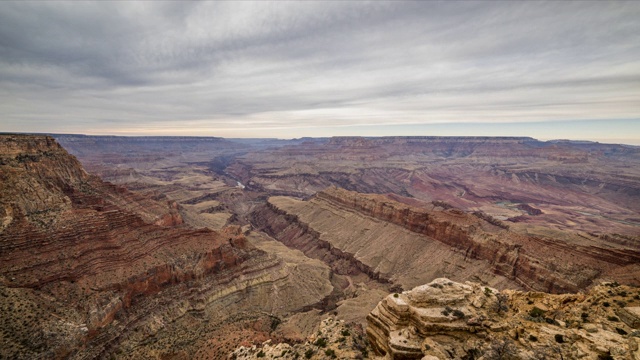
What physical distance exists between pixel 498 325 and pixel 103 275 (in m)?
59.0

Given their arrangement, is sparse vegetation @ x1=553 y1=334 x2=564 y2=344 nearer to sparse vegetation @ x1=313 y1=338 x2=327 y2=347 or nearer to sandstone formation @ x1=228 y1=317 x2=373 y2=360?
sandstone formation @ x1=228 y1=317 x2=373 y2=360

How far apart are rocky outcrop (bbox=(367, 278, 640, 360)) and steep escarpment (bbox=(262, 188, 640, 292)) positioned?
154ft

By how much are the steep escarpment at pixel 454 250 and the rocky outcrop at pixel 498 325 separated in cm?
4698

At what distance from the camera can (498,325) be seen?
76.3 ft

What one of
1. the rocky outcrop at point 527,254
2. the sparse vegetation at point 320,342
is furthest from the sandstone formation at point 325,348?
the rocky outcrop at point 527,254

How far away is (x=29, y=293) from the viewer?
1750 inches

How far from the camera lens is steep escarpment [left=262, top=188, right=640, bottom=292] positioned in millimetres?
62594

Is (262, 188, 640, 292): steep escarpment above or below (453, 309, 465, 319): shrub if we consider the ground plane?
below

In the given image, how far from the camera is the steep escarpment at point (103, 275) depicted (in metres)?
43.3

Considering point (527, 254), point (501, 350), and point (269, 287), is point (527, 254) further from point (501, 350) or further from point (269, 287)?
point (501, 350)

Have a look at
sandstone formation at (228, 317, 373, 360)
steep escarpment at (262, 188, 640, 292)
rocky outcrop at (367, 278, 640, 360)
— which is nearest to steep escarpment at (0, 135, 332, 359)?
sandstone formation at (228, 317, 373, 360)

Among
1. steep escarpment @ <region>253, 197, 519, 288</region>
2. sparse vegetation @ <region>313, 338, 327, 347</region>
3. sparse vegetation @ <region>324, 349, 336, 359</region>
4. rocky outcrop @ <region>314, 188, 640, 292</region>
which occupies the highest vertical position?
sparse vegetation @ <region>324, 349, 336, 359</region>

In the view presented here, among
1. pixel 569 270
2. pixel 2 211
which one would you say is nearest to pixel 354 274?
pixel 569 270

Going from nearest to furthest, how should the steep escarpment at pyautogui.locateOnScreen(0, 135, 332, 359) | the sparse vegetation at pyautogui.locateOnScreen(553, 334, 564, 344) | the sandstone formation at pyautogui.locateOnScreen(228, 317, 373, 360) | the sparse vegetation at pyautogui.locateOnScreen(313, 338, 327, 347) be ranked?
the sparse vegetation at pyautogui.locateOnScreen(553, 334, 564, 344) → the sandstone formation at pyautogui.locateOnScreen(228, 317, 373, 360) → the sparse vegetation at pyautogui.locateOnScreen(313, 338, 327, 347) → the steep escarpment at pyautogui.locateOnScreen(0, 135, 332, 359)
